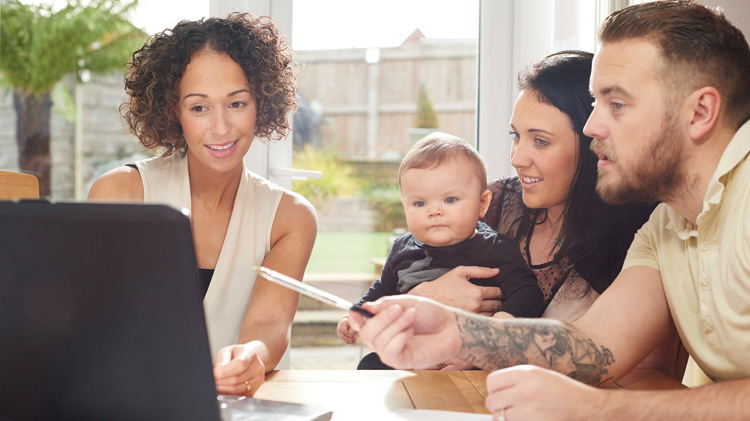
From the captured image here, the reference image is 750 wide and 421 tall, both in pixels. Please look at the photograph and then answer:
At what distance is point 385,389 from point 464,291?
0.51 m

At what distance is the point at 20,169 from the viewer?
3.20 m

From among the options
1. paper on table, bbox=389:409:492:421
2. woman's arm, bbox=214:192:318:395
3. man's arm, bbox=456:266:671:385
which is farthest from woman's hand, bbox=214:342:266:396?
man's arm, bbox=456:266:671:385

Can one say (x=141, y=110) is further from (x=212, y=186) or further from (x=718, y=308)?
(x=718, y=308)

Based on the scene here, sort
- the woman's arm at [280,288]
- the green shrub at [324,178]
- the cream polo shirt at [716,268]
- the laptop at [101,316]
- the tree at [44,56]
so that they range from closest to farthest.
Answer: the laptop at [101,316]
the cream polo shirt at [716,268]
the woman's arm at [280,288]
the green shrub at [324,178]
the tree at [44,56]

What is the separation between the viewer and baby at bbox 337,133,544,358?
1.79m

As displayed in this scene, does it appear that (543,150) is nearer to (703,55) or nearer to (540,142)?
(540,142)

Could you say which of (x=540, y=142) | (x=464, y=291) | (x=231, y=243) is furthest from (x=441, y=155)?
(x=231, y=243)

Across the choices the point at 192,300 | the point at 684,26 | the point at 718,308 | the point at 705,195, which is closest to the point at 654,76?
the point at 684,26

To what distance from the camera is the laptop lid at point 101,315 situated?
2.33 ft

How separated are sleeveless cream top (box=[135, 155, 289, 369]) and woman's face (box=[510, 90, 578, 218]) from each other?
71 centimetres

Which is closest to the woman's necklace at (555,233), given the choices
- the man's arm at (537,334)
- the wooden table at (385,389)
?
the man's arm at (537,334)

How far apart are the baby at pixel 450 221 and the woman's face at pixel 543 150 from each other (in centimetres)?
12

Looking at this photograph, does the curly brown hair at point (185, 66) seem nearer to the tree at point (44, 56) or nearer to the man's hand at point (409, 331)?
the man's hand at point (409, 331)

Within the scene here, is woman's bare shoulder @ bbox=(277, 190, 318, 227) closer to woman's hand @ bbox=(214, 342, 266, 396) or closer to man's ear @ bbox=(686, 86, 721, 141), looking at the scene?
woman's hand @ bbox=(214, 342, 266, 396)
